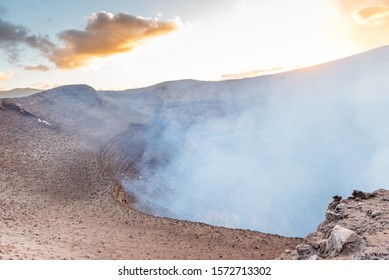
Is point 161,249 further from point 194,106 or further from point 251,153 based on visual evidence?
point 194,106

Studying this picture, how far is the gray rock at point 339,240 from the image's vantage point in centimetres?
862

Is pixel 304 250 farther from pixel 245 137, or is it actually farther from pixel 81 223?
pixel 245 137

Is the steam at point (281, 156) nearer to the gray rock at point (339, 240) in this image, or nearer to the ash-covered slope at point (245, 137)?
the ash-covered slope at point (245, 137)

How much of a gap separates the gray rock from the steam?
745 inches

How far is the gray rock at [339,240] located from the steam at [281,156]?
18.9 m

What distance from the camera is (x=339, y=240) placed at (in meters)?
8.72

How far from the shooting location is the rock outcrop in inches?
331

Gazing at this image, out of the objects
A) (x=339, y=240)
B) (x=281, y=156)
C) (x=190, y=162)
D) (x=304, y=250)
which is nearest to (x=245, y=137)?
(x=281, y=156)

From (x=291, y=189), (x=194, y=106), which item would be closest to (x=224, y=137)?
(x=194, y=106)

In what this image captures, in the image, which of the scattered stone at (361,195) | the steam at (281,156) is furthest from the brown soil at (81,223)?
the steam at (281,156)

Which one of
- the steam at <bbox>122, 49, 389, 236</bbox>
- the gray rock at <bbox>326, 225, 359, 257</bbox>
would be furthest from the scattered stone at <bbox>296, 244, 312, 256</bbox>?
the steam at <bbox>122, 49, 389, 236</bbox>

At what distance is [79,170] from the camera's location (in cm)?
2448

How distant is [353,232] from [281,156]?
3326 cm

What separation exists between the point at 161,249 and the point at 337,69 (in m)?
45.3
